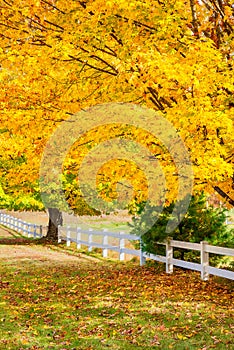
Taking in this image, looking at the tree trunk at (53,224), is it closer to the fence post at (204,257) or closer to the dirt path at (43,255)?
the dirt path at (43,255)

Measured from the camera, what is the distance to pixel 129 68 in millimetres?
9273

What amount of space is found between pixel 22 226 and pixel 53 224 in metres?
9.79

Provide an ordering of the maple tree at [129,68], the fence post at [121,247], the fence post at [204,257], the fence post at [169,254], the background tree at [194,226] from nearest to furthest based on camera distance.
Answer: the maple tree at [129,68] → the fence post at [204,257] → the fence post at [169,254] → the background tree at [194,226] → the fence post at [121,247]

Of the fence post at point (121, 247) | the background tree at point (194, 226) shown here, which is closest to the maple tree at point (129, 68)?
the background tree at point (194, 226)

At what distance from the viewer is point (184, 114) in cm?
929

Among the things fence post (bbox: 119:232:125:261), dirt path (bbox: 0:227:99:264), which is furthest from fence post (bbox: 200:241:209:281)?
dirt path (bbox: 0:227:99:264)

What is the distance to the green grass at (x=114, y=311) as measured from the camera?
27.4 ft

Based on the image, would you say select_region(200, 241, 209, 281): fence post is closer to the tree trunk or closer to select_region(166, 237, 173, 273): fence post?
select_region(166, 237, 173, 273): fence post

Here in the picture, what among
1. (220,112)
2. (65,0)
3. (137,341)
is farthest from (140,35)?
(137,341)

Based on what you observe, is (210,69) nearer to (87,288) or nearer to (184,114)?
(184,114)

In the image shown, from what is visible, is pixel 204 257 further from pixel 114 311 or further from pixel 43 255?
pixel 43 255

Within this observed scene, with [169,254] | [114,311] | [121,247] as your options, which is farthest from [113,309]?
[121,247]

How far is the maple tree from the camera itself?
9.29m

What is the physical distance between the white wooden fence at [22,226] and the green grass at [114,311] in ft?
58.2
